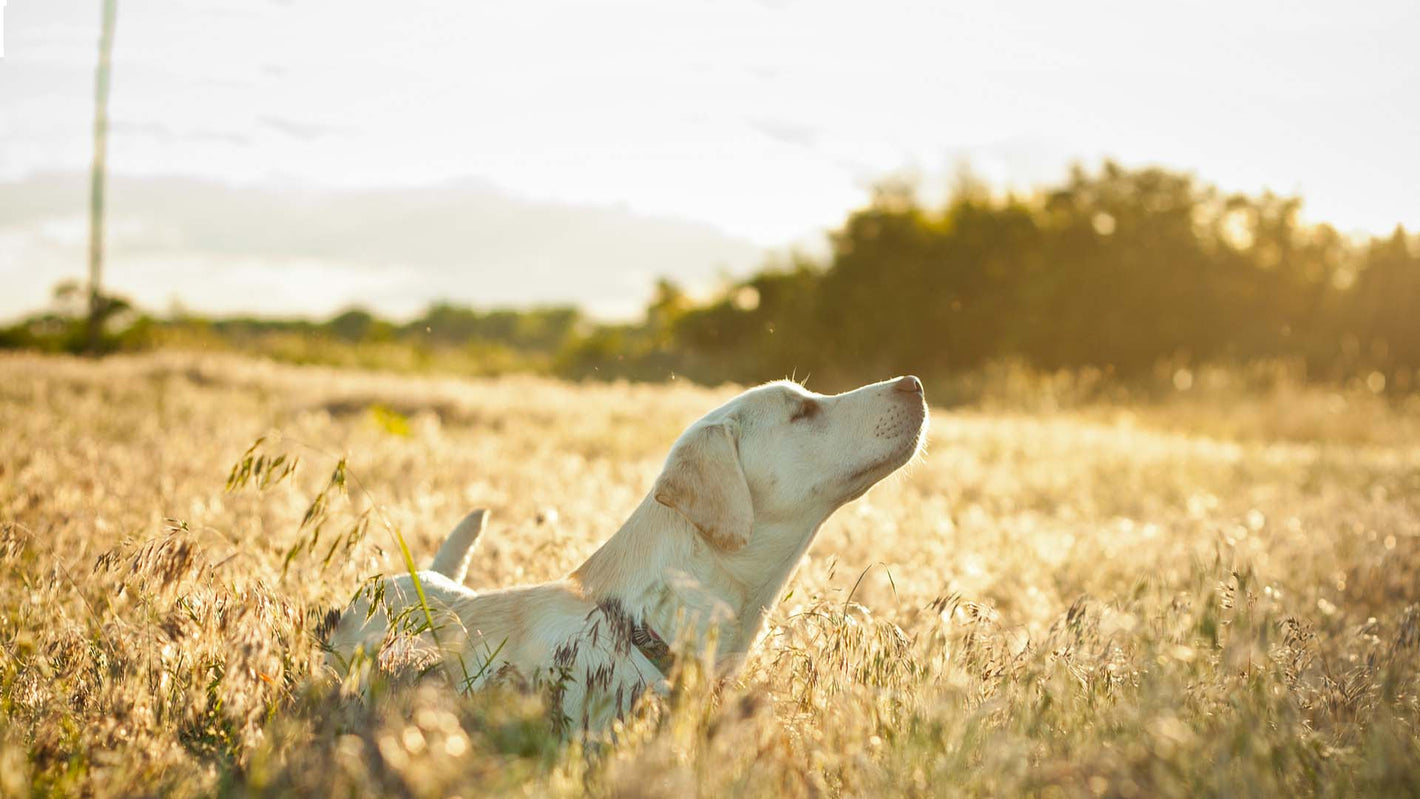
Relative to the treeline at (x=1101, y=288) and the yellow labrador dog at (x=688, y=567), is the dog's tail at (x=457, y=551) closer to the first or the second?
the yellow labrador dog at (x=688, y=567)

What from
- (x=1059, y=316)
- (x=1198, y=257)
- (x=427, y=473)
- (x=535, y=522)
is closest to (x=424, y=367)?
(x=1059, y=316)

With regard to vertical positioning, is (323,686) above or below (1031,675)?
below

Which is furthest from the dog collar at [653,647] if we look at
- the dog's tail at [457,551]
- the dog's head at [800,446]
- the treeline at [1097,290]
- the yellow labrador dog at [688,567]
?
the treeline at [1097,290]

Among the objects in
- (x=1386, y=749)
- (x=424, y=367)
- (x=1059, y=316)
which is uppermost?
(x=1386, y=749)

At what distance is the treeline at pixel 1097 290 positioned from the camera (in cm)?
2650

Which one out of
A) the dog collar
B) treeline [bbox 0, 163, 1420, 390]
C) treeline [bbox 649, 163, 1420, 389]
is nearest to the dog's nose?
the dog collar

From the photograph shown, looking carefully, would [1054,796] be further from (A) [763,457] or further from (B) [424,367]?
(B) [424,367]

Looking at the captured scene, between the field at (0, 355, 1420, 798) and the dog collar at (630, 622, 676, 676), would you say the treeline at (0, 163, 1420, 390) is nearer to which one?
the field at (0, 355, 1420, 798)

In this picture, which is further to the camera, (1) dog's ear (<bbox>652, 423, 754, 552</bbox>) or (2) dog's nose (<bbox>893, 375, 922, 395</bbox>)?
(2) dog's nose (<bbox>893, 375, 922, 395</bbox>)

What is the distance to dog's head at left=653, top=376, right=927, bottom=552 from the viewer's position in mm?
3486

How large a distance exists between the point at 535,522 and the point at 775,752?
2549mm

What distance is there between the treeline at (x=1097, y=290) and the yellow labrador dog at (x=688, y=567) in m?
21.7

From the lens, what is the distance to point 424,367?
31391 mm

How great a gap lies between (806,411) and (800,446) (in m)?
0.19
